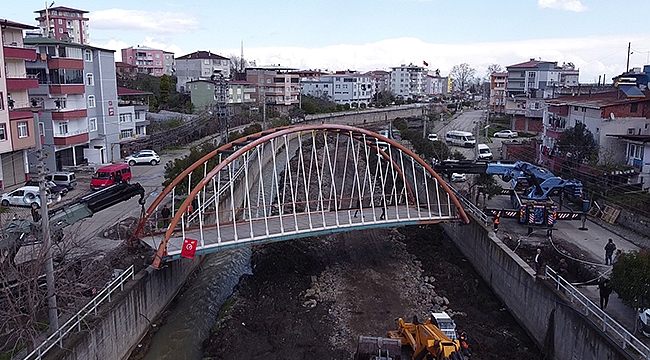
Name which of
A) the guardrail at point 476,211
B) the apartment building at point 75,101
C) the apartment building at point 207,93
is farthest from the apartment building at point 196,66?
the guardrail at point 476,211

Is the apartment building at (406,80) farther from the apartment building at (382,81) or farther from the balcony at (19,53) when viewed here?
the balcony at (19,53)

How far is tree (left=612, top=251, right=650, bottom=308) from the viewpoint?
42.9 feet

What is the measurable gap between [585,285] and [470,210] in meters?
8.68

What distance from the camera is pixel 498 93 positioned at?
8762 centimetres

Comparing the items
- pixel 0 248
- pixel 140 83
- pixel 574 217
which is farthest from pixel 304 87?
pixel 0 248

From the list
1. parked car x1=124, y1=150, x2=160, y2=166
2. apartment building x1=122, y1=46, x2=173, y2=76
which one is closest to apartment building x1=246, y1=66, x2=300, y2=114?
apartment building x1=122, y1=46, x2=173, y2=76

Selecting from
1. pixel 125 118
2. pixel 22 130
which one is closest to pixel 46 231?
pixel 22 130

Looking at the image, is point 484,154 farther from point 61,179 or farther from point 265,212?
point 61,179

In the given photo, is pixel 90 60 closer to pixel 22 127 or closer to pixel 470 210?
pixel 22 127

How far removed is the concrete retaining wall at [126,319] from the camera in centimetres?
1288

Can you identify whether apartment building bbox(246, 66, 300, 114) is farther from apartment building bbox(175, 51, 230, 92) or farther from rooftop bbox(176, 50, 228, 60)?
rooftop bbox(176, 50, 228, 60)

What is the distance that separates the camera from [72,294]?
13.2 meters

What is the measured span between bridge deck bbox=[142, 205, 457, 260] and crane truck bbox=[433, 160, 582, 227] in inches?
112

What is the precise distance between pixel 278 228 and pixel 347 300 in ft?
13.2
